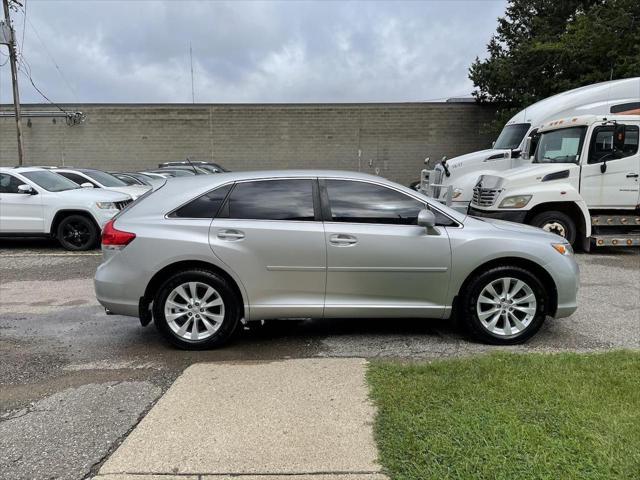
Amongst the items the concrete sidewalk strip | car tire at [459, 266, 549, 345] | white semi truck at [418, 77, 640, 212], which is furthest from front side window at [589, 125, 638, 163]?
the concrete sidewalk strip

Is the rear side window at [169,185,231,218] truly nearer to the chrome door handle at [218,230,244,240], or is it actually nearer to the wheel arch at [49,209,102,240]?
the chrome door handle at [218,230,244,240]

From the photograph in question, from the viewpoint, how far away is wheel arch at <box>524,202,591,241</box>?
951 cm

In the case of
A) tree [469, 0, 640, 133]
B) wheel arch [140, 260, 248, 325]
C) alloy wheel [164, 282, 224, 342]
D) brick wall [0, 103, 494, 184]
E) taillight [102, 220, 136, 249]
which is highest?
tree [469, 0, 640, 133]

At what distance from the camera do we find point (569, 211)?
31.7 ft

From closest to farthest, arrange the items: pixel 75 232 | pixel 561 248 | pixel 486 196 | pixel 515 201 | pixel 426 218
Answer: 1. pixel 426 218
2. pixel 561 248
3. pixel 515 201
4. pixel 486 196
5. pixel 75 232

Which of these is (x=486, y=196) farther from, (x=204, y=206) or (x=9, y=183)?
(x=9, y=183)

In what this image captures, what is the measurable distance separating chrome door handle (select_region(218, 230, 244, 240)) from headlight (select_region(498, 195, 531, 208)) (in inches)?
251

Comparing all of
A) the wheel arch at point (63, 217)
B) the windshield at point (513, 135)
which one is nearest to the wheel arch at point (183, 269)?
the wheel arch at point (63, 217)

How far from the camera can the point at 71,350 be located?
4.91 metres

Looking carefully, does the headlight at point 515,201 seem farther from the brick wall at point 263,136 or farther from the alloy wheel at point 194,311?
the brick wall at point 263,136

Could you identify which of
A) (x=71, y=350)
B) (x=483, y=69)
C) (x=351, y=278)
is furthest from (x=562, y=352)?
(x=483, y=69)

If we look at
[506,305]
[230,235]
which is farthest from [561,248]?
[230,235]

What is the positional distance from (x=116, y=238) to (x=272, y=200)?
1461 mm

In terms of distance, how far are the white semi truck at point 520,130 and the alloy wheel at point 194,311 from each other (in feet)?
24.6
